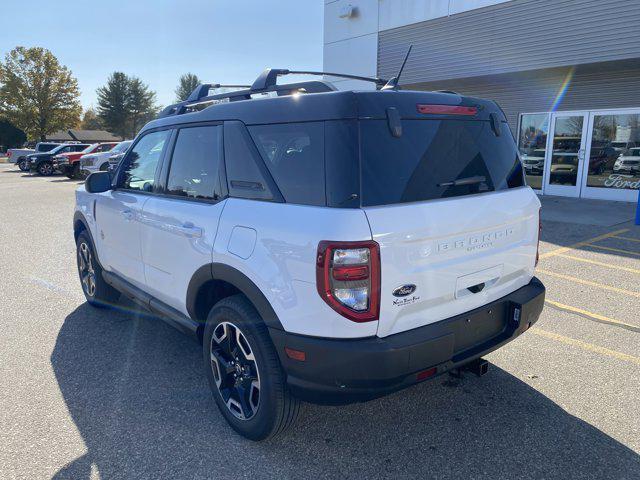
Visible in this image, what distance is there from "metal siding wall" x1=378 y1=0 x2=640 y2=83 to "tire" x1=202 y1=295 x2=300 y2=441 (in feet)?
38.4

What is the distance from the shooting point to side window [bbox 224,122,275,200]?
2557mm

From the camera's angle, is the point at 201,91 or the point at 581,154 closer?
the point at 201,91

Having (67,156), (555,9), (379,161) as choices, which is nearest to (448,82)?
(555,9)

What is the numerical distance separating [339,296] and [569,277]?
4.71 meters

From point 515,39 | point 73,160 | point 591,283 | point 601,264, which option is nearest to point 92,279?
point 591,283

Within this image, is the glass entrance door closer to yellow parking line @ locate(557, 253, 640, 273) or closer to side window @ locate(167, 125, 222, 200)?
yellow parking line @ locate(557, 253, 640, 273)

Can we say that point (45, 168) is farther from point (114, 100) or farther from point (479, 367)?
point (114, 100)

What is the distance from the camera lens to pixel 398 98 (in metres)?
2.40

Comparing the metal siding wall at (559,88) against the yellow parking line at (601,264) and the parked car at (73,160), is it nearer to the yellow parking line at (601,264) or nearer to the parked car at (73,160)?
the yellow parking line at (601,264)

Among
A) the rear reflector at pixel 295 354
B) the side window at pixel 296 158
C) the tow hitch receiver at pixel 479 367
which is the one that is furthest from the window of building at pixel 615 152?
the rear reflector at pixel 295 354

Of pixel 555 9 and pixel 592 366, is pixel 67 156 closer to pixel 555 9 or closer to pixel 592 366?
pixel 555 9

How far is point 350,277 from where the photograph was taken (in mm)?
2129

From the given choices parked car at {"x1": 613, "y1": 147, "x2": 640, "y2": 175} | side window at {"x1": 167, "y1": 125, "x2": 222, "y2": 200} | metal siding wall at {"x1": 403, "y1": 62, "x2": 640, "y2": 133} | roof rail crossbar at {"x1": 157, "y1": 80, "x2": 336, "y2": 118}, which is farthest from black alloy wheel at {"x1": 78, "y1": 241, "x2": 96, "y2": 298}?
parked car at {"x1": 613, "y1": 147, "x2": 640, "y2": 175}

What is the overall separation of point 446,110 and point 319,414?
6.44ft
